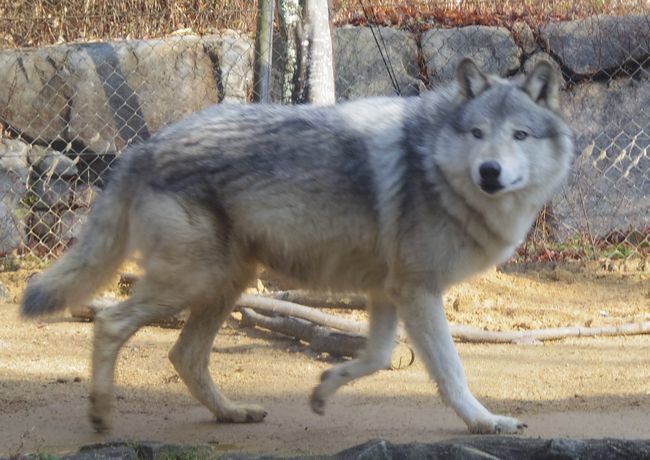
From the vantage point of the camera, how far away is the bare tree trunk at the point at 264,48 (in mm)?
7277

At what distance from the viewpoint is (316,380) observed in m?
5.34

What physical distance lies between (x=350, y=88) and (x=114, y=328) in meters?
5.09

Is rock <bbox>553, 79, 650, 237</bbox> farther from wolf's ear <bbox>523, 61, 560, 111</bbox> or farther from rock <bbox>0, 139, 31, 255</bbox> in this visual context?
rock <bbox>0, 139, 31, 255</bbox>

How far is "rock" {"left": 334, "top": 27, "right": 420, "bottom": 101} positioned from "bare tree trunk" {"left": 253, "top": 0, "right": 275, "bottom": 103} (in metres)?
1.51

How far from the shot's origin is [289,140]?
438 centimetres

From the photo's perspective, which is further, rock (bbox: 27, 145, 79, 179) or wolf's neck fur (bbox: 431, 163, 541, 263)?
rock (bbox: 27, 145, 79, 179)

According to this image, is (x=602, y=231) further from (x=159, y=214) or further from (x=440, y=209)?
(x=159, y=214)

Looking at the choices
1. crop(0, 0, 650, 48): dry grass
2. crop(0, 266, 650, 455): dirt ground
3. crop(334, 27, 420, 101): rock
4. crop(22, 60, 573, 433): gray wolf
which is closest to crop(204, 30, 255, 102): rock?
crop(0, 0, 650, 48): dry grass

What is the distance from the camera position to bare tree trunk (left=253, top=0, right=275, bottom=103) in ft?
23.9

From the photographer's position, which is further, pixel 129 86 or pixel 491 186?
pixel 129 86

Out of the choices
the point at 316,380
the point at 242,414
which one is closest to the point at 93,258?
the point at 242,414

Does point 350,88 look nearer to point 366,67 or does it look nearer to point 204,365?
point 366,67

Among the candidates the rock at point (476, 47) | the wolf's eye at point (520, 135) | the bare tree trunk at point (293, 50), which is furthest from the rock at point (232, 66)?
the wolf's eye at point (520, 135)

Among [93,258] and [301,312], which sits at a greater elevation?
[93,258]
